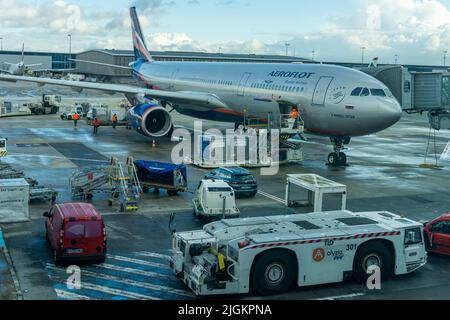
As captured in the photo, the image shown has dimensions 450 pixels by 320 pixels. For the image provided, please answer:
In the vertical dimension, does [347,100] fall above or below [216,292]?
above

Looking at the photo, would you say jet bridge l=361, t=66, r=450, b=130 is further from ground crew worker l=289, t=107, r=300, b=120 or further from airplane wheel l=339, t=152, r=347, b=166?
ground crew worker l=289, t=107, r=300, b=120

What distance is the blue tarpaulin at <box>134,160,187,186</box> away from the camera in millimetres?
27875

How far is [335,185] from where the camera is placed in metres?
24.3

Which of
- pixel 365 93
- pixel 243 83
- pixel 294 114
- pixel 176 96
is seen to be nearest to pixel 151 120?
pixel 176 96

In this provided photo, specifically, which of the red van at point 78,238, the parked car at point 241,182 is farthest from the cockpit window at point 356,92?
the red van at point 78,238

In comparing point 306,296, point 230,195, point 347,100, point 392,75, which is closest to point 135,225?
point 230,195

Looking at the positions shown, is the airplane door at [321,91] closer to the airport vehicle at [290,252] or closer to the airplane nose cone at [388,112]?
the airplane nose cone at [388,112]

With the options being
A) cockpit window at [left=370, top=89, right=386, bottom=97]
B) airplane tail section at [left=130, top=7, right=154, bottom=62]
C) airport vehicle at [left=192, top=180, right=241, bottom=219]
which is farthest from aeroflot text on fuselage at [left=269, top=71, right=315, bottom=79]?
airplane tail section at [left=130, top=7, right=154, bottom=62]

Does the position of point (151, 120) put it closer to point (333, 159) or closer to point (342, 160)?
point (333, 159)

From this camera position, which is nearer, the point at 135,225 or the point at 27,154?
the point at 135,225

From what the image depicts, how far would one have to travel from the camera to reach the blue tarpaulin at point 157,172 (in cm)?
2788

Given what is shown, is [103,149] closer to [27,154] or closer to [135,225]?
[27,154]
